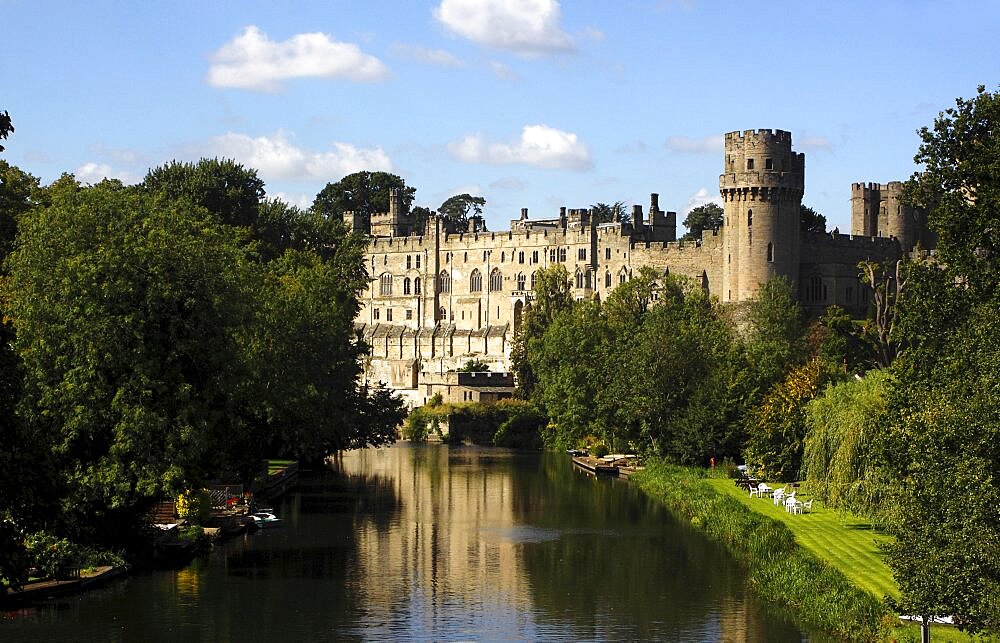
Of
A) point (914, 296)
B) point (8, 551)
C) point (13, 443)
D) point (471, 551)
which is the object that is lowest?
point (471, 551)

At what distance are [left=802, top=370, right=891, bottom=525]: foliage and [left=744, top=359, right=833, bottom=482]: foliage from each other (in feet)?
16.5

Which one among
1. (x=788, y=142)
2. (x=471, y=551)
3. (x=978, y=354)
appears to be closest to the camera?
(x=978, y=354)

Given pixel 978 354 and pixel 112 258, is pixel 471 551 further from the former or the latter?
pixel 978 354

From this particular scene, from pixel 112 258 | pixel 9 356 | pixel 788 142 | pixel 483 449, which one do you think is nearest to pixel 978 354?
pixel 9 356

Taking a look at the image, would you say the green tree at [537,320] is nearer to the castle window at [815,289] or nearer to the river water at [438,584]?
the castle window at [815,289]

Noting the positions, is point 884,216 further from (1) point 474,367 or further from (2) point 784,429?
(2) point 784,429

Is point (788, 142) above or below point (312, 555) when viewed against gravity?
above

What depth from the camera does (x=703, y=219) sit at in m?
145

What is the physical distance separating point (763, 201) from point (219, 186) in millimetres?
33236

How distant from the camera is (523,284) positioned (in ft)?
386

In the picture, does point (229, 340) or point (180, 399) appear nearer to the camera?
point (180, 399)

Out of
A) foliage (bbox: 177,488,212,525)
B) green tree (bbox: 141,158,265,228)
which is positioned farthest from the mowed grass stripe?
green tree (bbox: 141,158,265,228)

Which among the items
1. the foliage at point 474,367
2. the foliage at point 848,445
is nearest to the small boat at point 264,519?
the foliage at point 848,445

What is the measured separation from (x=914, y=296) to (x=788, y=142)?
64.8m
